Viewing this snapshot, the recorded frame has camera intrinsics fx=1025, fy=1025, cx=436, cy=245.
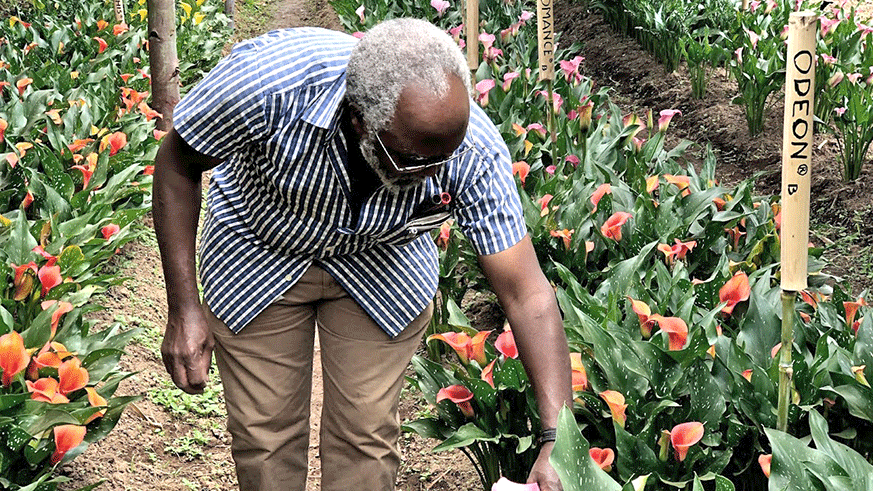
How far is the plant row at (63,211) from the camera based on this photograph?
2818mm

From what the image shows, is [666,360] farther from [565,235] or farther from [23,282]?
[23,282]

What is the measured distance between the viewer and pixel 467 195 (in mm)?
2281

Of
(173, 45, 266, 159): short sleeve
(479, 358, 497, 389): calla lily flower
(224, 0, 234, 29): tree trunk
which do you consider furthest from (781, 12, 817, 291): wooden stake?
(224, 0, 234, 29): tree trunk

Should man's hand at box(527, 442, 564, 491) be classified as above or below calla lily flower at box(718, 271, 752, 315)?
above

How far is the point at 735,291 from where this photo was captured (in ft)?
10.4

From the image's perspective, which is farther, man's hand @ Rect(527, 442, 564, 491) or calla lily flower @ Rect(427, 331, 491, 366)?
calla lily flower @ Rect(427, 331, 491, 366)

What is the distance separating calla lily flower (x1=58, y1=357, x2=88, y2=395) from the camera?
2.88 meters

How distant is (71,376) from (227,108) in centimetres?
108

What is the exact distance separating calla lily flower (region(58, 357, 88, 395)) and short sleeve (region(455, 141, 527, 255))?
50.6 inches

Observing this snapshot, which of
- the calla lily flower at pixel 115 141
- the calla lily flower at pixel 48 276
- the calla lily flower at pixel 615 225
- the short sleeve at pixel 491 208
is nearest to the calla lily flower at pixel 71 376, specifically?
the calla lily flower at pixel 48 276

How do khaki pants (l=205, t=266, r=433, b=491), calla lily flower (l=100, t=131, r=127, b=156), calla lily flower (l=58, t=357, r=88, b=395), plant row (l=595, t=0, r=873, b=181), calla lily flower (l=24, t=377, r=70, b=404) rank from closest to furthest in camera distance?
khaki pants (l=205, t=266, r=433, b=491), calla lily flower (l=24, t=377, r=70, b=404), calla lily flower (l=58, t=357, r=88, b=395), calla lily flower (l=100, t=131, r=127, b=156), plant row (l=595, t=0, r=873, b=181)

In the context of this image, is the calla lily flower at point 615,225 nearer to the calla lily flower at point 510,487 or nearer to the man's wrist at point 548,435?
the man's wrist at point 548,435

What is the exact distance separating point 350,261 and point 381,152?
569 millimetres

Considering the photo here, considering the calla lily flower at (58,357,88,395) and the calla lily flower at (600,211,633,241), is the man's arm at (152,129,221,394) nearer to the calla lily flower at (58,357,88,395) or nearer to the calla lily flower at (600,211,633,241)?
the calla lily flower at (58,357,88,395)
